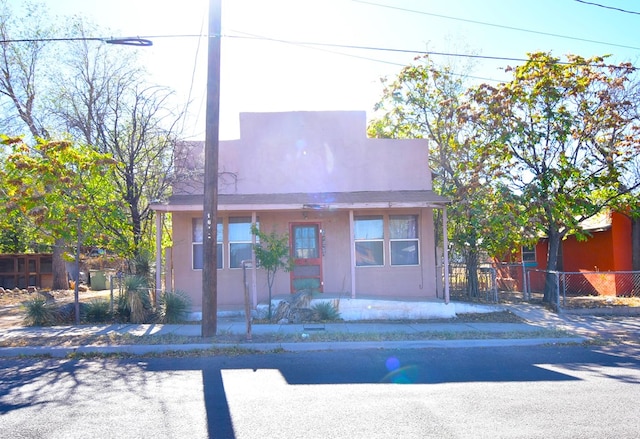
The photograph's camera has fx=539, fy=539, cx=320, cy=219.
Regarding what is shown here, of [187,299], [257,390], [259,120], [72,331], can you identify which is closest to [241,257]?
[187,299]

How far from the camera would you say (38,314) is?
495 inches

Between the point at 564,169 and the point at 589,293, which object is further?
the point at 589,293

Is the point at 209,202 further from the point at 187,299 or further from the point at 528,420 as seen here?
the point at 528,420

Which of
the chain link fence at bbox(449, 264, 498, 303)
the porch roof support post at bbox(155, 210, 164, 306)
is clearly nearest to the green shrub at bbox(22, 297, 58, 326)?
the porch roof support post at bbox(155, 210, 164, 306)

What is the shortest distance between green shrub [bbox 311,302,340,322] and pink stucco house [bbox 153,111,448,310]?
4.75 feet

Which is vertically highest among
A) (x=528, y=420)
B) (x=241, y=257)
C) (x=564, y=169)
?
(x=564, y=169)

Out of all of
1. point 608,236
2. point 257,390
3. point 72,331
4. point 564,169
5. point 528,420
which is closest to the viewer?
point 528,420

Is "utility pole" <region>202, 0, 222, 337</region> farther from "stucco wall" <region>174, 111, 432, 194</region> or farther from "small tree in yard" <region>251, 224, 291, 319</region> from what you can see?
"stucco wall" <region>174, 111, 432, 194</region>

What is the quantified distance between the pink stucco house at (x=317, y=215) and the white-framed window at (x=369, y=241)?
1.1 inches

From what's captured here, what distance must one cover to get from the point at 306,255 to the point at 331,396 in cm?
827

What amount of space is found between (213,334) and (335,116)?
7301mm

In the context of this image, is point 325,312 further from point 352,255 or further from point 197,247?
point 197,247

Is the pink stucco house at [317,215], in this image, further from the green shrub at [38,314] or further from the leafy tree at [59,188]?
the green shrub at [38,314]

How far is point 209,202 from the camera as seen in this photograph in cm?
1091
